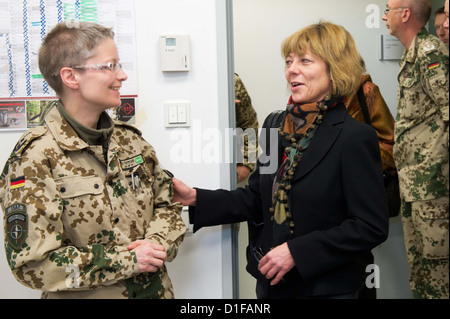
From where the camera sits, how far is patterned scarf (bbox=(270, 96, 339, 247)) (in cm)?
143

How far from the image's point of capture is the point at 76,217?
50.8 inches

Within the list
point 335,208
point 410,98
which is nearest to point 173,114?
point 335,208

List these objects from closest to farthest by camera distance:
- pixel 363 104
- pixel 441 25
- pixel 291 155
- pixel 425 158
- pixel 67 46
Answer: pixel 441 25, pixel 425 158, pixel 67 46, pixel 291 155, pixel 363 104

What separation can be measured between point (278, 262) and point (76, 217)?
0.64m

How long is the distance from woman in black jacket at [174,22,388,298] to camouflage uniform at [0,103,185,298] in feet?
1.28

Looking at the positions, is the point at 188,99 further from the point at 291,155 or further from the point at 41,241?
the point at 41,241

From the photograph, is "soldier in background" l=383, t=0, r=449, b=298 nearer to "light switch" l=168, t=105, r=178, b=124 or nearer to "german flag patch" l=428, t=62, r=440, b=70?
"german flag patch" l=428, t=62, r=440, b=70

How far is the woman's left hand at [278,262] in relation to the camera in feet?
4.61

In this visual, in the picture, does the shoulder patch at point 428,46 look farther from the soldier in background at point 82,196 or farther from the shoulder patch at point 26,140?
the shoulder patch at point 26,140

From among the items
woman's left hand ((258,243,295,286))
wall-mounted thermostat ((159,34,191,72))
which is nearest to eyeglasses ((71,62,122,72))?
wall-mounted thermostat ((159,34,191,72))

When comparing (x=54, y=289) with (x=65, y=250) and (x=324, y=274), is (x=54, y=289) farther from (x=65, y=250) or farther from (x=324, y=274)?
(x=324, y=274)

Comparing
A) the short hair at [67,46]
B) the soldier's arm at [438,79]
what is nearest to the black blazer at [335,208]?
the soldier's arm at [438,79]

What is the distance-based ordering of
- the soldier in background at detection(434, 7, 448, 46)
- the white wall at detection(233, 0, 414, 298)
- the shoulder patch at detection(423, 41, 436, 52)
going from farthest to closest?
the white wall at detection(233, 0, 414, 298) → the shoulder patch at detection(423, 41, 436, 52) → the soldier in background at detection(434, 7, 448, 46)

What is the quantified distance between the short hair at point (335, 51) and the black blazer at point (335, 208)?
3.3 inches
